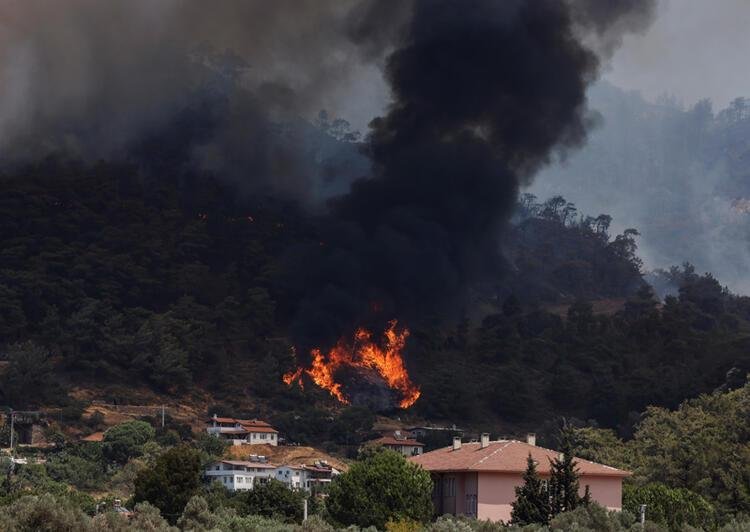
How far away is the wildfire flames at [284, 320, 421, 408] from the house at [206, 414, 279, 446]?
62.1 ft

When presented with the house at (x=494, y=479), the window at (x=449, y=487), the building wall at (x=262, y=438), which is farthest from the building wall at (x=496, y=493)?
the building wall at (x=262, y=438)

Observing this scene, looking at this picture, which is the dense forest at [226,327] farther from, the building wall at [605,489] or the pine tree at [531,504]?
the pine tree at [531,504]

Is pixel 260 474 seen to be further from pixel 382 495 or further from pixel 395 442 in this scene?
pixel 382 495

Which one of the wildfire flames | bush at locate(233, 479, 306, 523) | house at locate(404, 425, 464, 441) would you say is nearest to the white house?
house at locate(404, 425, 464, 441)

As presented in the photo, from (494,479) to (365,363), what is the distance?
7620cm

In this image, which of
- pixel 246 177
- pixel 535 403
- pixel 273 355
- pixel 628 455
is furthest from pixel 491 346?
pixel 628 455

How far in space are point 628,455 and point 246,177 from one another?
88.9 metres

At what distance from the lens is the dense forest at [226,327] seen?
441ft

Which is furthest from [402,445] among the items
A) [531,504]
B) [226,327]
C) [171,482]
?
[531,504]

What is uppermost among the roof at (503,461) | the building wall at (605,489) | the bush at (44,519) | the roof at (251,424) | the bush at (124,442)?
the roof at (251,424)

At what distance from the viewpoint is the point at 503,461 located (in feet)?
238

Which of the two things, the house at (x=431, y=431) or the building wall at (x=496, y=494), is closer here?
the building wall at (x=496, y=494)

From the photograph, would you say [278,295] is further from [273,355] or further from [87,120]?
[87,120]

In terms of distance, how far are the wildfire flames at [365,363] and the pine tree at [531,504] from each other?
78.2 meters
